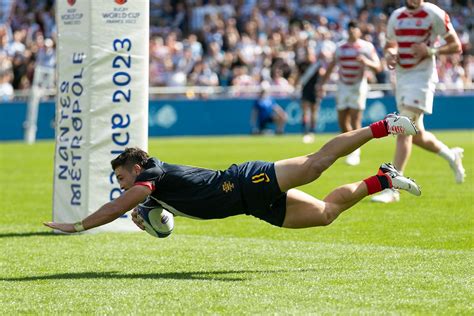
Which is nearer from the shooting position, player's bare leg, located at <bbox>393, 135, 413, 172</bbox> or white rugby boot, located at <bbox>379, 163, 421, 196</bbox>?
white rugby boot, located at <bbox>379, 163, 421, 196</bbox>

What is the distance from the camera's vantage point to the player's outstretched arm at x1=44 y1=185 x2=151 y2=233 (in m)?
7.99

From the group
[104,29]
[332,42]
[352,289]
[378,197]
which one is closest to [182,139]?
[332,42]

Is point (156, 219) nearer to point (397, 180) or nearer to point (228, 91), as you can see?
point (397, 180)

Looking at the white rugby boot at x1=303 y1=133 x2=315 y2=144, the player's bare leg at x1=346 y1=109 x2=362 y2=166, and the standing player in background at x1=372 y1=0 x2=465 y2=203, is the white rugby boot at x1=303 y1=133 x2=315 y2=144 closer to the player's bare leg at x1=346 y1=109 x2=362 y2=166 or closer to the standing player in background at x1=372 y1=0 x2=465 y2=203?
the player's bare leg at x1=346 y1=109 x2=362 y2=166

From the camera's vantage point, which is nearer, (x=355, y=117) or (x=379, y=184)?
(x=379, y=184)

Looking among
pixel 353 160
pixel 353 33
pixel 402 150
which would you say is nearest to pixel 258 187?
pixel 402 150

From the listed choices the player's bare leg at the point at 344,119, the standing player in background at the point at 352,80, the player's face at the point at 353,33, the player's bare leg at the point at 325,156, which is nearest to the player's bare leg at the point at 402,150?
the player's bare leg at the point at 325,156

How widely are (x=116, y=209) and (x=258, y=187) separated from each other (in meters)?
1.03

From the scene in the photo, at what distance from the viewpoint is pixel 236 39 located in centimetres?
3331

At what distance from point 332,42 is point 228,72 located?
10.2 ft

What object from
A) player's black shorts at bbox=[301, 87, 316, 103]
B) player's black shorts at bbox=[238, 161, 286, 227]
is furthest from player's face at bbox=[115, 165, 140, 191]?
player's black shorts at bbox=[301, 87, 316, 103]

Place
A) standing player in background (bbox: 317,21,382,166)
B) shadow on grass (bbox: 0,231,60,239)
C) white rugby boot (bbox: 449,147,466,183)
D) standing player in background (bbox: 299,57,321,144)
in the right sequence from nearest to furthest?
shadow on grass (bbox: 0,231,60,239)
white rugby boot (bbox: 449,147,466,183)
standing player in background (bbox: 317,21,382,166)
standing player in background (bbox: 299,57,321,144)

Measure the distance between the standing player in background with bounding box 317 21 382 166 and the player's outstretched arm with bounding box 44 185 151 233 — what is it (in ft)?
38.5

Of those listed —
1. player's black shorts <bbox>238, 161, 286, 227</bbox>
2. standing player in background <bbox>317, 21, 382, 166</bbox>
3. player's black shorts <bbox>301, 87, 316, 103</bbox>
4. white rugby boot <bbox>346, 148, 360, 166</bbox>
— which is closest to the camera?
player's black shorts <bbox>238, 161, 286, 227</bbox>
